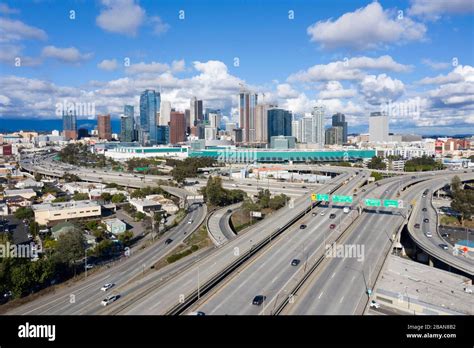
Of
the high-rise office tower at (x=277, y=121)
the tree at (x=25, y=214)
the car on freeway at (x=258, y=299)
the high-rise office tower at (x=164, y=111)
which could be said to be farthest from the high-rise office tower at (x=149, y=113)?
the car on freeway at (x=258, y=299)

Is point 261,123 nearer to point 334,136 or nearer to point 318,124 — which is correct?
point 318,124

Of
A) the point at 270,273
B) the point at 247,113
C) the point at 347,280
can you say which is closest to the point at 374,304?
the point at 347,280

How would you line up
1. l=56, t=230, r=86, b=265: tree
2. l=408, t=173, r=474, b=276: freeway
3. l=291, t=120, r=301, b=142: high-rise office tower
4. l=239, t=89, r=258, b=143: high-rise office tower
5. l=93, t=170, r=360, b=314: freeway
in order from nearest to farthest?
l=93, t=170, r=360, b=314: freeway < l=408, t=173, r=474, b=276: freeway < l=56, t=230, r=86, b=265: tree < l=239, t=89, r=258, b=143: high-rise office tower < l=291, t=120, r=301, b=142: high-rise office tower
